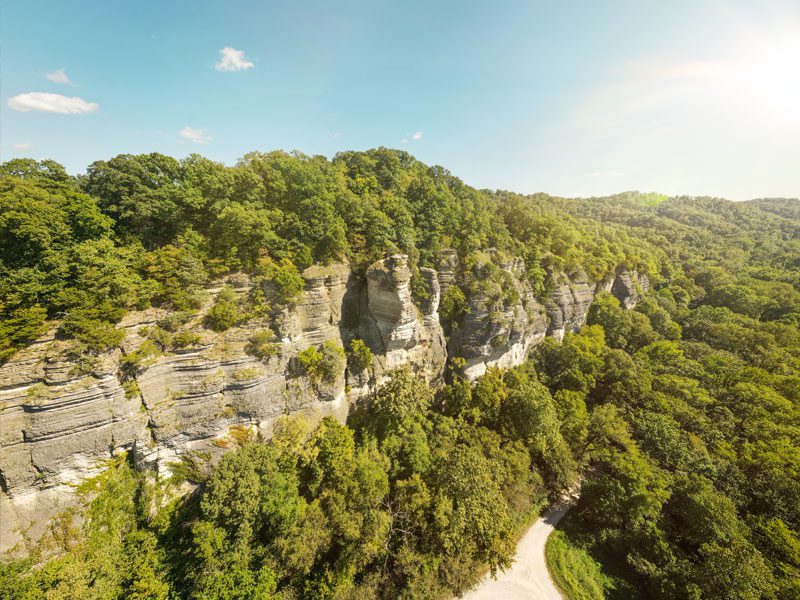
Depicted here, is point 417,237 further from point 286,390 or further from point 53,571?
point 53,571

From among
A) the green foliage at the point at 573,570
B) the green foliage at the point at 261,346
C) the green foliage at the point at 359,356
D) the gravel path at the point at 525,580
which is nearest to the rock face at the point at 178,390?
the green foliage at the point at 261,346

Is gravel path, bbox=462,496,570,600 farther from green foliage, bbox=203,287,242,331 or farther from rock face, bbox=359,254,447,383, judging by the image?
green foliage, bbox=203,287,242,331

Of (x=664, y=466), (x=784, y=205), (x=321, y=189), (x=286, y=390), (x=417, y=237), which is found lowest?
(x=664, y=466)

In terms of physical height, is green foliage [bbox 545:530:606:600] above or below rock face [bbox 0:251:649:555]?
below

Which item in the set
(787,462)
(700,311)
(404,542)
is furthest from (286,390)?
(700,311)

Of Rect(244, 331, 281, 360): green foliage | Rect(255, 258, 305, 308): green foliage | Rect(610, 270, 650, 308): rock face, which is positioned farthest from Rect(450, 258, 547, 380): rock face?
Rect(610, 270, 650, 308): rock face
